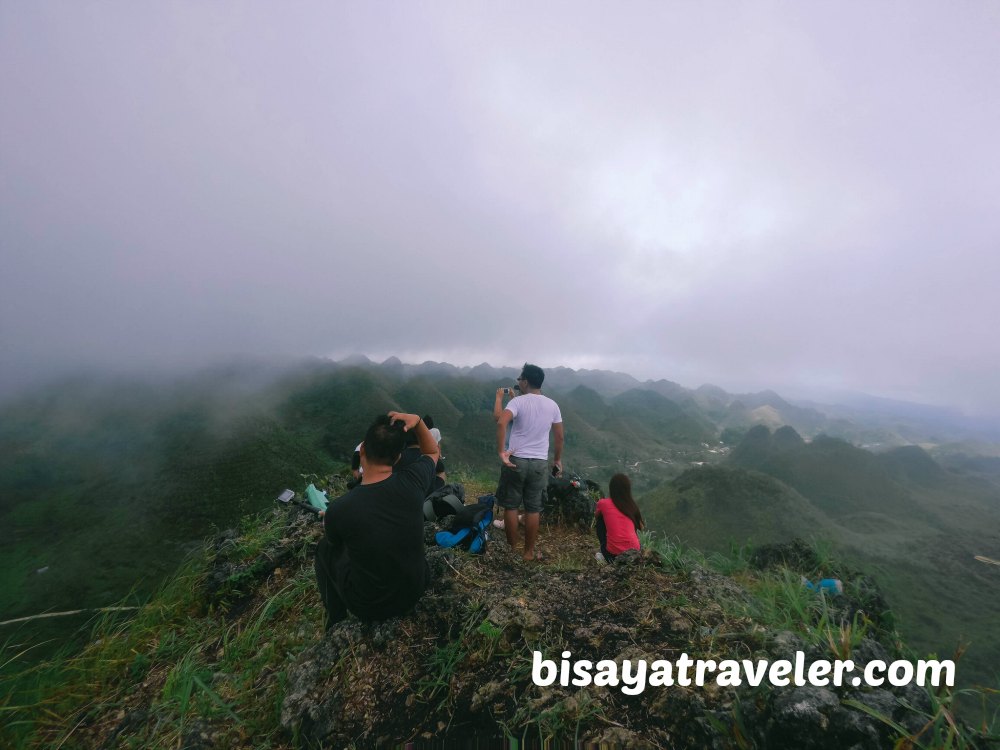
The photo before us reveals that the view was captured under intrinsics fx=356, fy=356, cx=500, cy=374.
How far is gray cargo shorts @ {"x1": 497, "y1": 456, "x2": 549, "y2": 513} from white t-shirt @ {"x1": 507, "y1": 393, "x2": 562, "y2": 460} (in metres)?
0.11

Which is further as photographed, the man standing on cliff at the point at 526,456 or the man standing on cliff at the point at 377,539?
the man standing on cliff at the point at 526,456

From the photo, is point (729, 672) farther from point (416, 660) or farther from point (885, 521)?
point (885, 521)

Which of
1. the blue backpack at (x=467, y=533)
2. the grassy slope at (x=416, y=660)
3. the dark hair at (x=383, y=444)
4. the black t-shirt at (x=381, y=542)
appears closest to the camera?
the grassy slope at (x=416, y=660)

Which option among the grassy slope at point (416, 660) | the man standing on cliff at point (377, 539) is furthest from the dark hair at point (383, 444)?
the grassy slope at point (416, 660)

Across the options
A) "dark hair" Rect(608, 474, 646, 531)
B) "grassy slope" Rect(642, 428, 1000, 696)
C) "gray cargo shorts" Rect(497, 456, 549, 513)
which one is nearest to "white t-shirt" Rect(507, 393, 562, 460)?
"gray cargo shorts" Rect(497, 456, 549, 513)

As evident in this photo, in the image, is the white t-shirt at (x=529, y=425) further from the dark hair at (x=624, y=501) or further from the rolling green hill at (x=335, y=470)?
the rolling green hill at (x=335, y=470)

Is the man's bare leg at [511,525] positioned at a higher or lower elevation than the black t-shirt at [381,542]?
lower

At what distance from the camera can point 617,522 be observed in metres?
5.03

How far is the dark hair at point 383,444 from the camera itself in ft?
9.77

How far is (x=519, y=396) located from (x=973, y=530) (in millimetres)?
65764

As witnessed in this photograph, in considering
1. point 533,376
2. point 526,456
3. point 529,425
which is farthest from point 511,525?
point 533,376

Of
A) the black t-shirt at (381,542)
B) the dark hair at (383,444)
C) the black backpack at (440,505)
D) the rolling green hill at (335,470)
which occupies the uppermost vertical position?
the dark hair at (383,444)

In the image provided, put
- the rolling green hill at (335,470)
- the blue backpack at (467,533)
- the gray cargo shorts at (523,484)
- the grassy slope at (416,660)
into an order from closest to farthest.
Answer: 1. the grassy slope at (416,660)
2. the blue backpack at (467,533)
3. the gray cargo shorts at (523,484)
4. the rolling green hill at (335,470)

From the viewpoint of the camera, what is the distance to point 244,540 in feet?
16.8
